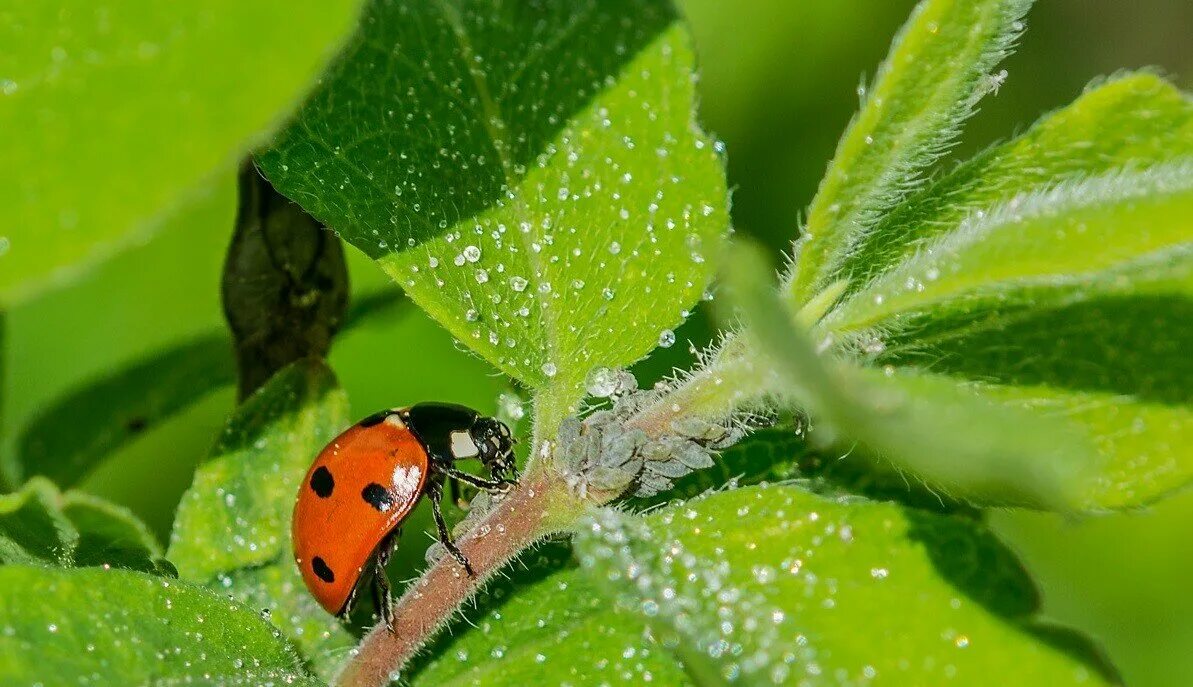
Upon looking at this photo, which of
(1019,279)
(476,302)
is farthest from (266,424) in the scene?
(1019,279)

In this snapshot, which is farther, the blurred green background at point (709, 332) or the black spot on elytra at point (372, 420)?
the blurred green background at point (709, 332)

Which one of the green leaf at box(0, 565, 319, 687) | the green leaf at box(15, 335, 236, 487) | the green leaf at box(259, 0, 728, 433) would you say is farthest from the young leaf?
the green leaf at box(15, 335, 236, 487)

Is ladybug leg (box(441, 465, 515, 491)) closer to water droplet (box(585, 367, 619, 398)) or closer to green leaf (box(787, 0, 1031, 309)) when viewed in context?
water droplet (box(585, 367, 619, 398))

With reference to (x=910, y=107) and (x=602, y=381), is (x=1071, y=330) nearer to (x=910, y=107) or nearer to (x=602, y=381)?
(x=910, y=107)

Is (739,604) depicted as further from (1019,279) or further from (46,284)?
(46,284)

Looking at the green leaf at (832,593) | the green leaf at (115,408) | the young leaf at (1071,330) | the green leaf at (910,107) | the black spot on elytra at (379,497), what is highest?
the green leaf at (910,107)

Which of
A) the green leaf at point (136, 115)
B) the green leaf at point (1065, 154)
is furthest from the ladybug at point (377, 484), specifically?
the green leaf at point (136, 115)

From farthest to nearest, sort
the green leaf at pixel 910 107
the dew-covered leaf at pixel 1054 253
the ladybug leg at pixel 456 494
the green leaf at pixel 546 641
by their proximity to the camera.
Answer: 1. the ladybug leg at pixel 456 494
2. the green leaf at pixel 546 641
3. the green leaf at pixel 910 107
4. the dew-covered leaf at pixel 1054 253

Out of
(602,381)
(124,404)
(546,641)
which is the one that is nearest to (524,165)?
(602,381)

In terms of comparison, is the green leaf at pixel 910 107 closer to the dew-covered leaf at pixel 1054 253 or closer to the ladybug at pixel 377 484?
the dew-covered leaf at pixel 1054 253
